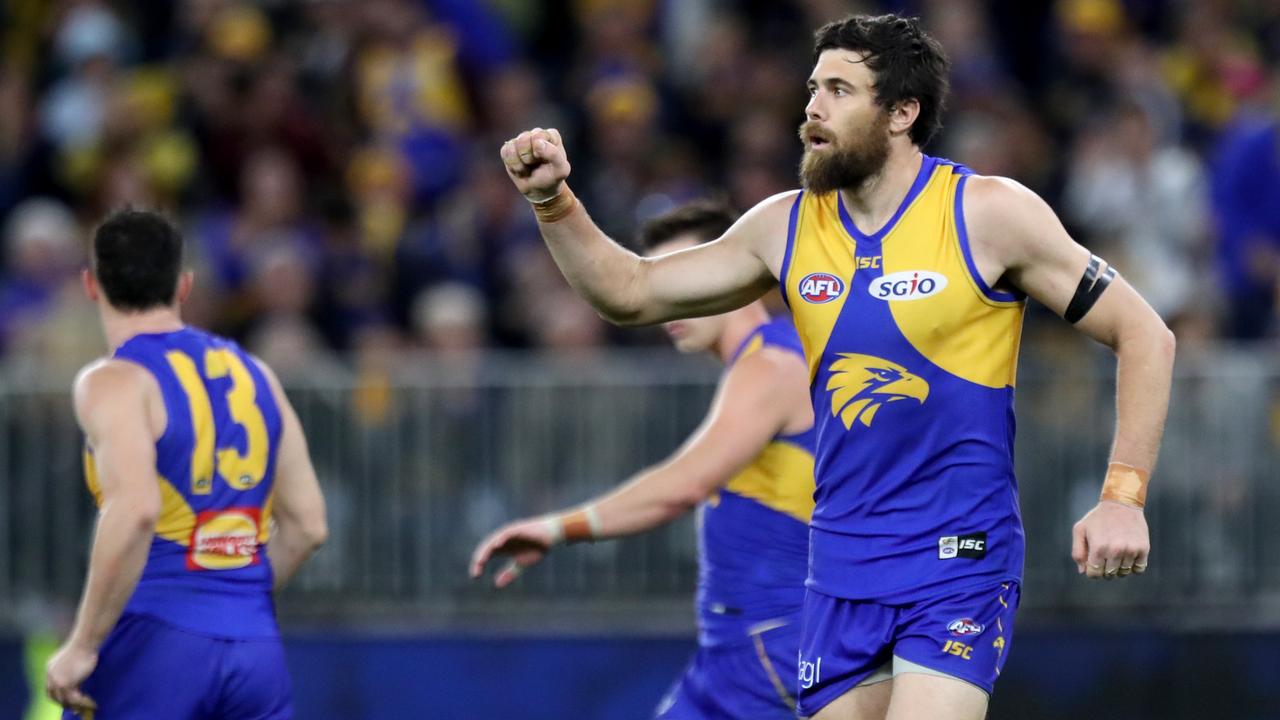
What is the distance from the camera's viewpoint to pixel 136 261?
6.39 meters

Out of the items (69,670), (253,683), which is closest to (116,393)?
(69,670)

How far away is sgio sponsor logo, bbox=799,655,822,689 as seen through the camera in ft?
18.4

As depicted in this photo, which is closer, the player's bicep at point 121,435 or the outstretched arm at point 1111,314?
the outstretched arm at point 1111,314

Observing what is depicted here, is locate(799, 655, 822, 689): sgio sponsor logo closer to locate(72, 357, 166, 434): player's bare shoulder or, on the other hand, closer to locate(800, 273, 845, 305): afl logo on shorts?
locate(800, 273, 845, 305): afl logo on shorts

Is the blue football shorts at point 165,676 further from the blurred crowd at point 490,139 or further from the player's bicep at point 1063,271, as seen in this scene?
the blurred crowd at point 490,139

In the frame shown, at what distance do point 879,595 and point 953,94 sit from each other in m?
8.07

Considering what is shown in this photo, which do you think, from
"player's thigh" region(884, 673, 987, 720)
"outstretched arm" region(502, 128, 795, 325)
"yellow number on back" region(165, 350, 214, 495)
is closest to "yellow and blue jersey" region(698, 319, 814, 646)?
"outstretched arm" region(502, 128, 795, 325)

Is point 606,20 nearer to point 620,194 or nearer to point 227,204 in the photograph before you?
point 620,194

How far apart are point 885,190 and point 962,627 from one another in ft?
4.20

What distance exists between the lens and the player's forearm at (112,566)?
5996 millimetres

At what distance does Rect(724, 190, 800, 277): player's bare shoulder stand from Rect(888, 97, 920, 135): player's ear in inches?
14.3

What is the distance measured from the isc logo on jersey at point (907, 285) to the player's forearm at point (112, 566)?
237 centimetres

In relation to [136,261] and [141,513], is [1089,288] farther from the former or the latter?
[136,261]

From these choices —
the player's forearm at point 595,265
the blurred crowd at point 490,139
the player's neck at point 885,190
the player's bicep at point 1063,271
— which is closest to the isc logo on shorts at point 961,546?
the player's bicep at point 1063,271
